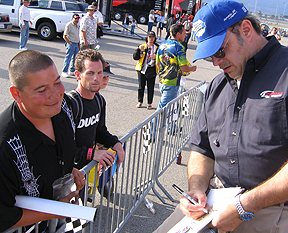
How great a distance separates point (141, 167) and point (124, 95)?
442cm

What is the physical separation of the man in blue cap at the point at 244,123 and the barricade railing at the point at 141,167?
850 mm

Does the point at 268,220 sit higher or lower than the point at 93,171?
higher

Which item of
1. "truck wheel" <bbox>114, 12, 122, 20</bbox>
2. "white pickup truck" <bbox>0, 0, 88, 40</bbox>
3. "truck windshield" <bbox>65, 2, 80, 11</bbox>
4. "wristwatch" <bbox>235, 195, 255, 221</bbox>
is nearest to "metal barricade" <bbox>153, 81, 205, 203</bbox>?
"wristwatch" <bbox>235, 195, 255, 221</bbox>

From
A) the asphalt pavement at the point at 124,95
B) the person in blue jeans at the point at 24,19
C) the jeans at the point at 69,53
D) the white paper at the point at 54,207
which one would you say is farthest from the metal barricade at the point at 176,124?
the person in blue jeans at the point at 24,19

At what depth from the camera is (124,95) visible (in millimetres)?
7984

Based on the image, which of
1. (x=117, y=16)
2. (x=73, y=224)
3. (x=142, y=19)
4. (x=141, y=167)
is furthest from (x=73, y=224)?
(x=142, y=19)

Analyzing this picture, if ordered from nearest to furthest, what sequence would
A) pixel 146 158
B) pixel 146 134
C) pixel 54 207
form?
pixel 54 207 → pixel 146 134 → pixel 146 158

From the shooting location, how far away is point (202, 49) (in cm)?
185

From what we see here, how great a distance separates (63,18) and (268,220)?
1397cm

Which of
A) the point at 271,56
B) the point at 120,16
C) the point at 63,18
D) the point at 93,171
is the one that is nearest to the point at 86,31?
the point at 63,18

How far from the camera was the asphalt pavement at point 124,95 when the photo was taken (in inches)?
138

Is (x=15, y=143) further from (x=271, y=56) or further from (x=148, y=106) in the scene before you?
(x=148, y=106)

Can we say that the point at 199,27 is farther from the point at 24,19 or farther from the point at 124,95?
the point at 24,19

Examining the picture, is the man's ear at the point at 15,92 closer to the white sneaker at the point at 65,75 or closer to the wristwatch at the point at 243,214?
the wristwatch at the point at 243,214
